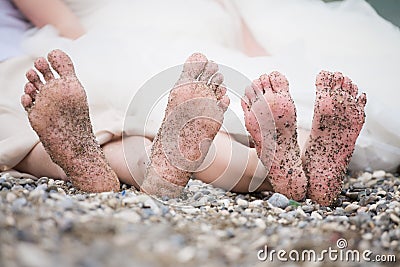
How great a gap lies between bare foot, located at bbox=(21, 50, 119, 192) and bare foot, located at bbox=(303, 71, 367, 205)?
41 centimetres

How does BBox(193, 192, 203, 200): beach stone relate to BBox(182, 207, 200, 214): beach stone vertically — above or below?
below

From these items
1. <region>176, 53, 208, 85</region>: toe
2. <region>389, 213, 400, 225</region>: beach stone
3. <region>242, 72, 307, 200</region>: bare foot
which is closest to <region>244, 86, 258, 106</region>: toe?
<region>242, 72, 307, 200</region>: bare foot

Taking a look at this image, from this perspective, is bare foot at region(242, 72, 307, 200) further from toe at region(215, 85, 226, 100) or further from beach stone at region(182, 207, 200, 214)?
beach stone at region(182, 207, 200, 214)

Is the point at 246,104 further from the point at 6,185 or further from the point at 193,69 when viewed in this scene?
the point at 6,185

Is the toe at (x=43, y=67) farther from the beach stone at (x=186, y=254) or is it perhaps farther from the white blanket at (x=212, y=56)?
the beach stone at (x=186, y=254)

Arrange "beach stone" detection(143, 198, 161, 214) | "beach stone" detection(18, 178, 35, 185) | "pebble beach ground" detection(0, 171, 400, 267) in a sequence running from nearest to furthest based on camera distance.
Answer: "pebble beach ground" detection(0, 171, 400, 267) < "beach stone" detection(143, 198, 161, 214) < "beach stone" detection(18, 178, 35, 185)

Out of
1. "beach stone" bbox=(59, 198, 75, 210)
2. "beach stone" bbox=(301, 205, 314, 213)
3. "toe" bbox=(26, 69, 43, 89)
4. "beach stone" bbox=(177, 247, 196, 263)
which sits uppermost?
"toe" bbox=(26, 69, 43, 89)

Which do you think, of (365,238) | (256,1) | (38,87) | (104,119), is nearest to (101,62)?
(104,119)

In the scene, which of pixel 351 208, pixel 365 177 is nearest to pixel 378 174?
pixel 365 177

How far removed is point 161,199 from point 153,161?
8cm

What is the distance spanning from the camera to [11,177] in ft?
3.89

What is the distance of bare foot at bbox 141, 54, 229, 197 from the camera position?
103 centimetres

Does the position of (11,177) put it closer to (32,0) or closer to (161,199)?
(161,199)

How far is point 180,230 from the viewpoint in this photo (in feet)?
2.51
